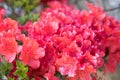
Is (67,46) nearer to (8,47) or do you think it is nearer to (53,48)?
(53,48)

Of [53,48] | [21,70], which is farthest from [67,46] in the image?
[21,70]

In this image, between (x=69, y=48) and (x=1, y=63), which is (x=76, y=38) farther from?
(x=1, y=63)

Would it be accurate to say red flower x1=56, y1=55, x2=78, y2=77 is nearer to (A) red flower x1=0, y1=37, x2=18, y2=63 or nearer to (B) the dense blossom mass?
(B) the dense blossom mass

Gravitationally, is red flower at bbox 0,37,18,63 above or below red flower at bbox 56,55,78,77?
above

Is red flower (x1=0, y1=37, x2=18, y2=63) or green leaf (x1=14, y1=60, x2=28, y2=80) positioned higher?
red flower (x1=0, y1=37, x2=18, y2=63)

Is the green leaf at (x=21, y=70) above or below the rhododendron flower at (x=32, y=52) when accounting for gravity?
below

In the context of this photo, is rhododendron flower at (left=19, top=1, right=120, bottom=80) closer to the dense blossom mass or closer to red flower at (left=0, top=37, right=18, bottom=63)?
the dense blossom mass

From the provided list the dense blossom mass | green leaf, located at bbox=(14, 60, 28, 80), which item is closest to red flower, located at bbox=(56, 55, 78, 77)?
the dense blossom mass

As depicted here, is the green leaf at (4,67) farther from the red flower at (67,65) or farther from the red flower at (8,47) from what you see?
the red flower at (67,65)

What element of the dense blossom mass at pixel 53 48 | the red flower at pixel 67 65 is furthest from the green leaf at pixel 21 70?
the red flower at pixel 67 65

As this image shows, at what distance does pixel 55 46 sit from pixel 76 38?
9 cm

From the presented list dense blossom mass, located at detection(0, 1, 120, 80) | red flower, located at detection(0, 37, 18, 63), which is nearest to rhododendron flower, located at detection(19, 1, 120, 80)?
dense blossom mass, located at detection(0, 1, 120, 80)

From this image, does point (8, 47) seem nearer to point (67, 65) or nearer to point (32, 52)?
point (32, 52)

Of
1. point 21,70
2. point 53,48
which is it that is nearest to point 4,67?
point 21,70
